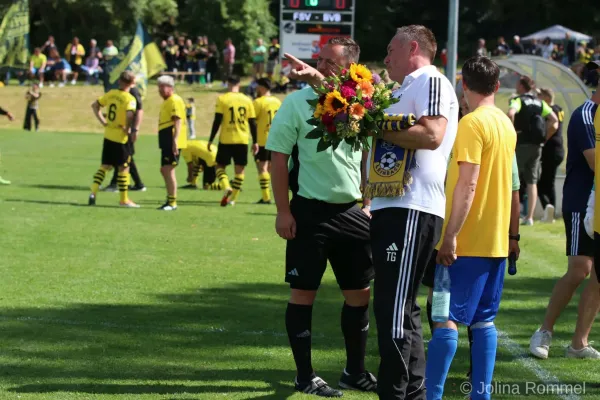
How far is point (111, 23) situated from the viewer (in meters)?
60.4

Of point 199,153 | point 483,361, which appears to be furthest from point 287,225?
point 199,153

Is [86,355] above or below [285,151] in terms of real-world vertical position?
below

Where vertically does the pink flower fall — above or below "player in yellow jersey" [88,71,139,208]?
above

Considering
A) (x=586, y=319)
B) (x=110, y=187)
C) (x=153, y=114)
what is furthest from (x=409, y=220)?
(x=153, y=114)

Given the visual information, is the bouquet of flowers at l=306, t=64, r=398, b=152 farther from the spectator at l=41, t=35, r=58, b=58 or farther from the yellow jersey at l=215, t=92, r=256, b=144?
the spectator at l=41, t=35, r=58, b=58

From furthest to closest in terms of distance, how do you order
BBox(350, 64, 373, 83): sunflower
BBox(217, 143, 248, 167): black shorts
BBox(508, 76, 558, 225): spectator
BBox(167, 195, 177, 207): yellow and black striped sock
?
BBox(217, 143, 248, 167): black shorts
BBox(167, 195, 177, 207): yellow and black striped sock
BBox(508, 76, 558, 225): spectator
BBox(350, 64, 373, 83): sunflower

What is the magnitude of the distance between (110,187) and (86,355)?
13.0 meters

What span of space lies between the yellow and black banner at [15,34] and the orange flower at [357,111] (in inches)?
1321

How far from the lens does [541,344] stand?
760 cm

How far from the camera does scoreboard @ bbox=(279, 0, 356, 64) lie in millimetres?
26953

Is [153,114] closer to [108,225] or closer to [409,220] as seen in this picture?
[108,225]

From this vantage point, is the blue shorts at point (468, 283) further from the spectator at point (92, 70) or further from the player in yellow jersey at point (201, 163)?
the spectator at point (92, 70)

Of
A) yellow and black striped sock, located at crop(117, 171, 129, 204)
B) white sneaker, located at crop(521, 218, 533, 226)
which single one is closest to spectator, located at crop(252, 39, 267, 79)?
yellow and black striped sock, located at crop(117, 171, 129, 204)

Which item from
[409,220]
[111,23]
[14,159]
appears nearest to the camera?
[409,220]
